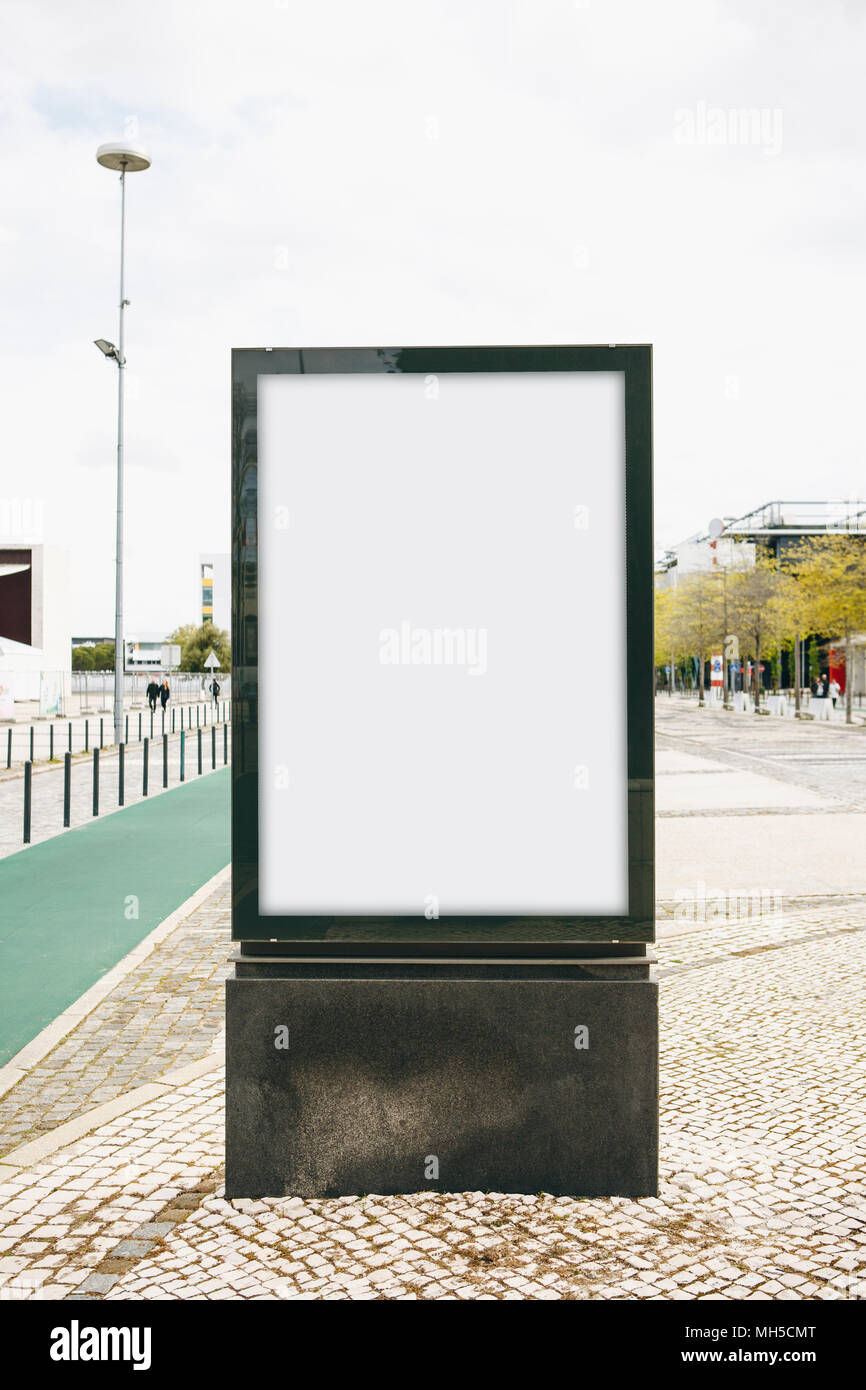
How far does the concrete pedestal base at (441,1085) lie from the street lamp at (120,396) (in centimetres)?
2541

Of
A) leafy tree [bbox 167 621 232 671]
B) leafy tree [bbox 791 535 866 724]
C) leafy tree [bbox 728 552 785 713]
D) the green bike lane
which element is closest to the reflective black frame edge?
the green bike lane

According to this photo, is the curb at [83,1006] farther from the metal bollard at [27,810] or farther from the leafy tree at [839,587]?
the leafy tree at [839,587]

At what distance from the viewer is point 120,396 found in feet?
98.0

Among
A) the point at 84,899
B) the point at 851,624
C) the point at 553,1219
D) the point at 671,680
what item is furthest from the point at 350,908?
the point at 671,680

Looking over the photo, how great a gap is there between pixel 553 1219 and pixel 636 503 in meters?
2.29

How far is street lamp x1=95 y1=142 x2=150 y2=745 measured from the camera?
28.5 meters

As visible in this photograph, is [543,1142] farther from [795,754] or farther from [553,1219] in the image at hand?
[795,754]

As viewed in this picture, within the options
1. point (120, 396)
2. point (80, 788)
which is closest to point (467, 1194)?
point (80, 788)

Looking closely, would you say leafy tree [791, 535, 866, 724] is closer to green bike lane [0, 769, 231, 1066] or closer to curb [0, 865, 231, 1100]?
green bike lane [0, 769, 231, 1066]

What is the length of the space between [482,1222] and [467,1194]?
0.74 ft

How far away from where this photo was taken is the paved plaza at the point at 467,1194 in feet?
10.9

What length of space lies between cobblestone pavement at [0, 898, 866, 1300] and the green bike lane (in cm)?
179

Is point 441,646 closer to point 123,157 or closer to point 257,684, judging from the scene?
point 257,684

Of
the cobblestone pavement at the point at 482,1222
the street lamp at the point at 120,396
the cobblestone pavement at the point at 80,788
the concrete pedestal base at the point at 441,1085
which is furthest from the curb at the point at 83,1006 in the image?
the street lamp at the point at 120,396
